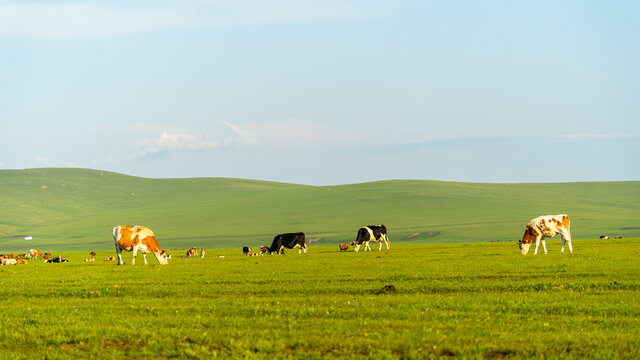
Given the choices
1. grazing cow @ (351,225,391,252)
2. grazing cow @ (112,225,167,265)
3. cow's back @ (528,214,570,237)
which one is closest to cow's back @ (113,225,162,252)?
grazing cow @ (112,225,167,265)

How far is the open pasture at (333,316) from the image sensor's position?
13.5 m

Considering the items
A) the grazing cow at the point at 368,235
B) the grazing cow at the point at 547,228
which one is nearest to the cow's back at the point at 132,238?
the grazing cow at the point at 368,235

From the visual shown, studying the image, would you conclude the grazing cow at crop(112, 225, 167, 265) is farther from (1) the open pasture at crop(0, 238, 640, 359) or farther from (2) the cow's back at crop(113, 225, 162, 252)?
(1) the open pasture at crop(0, 238, 640, 359)

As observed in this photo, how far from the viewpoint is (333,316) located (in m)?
16.9

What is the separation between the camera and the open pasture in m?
13.5

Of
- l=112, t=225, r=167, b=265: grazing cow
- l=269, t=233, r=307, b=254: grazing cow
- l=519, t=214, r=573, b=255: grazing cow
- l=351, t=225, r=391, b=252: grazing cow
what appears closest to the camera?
l=112, t=225, r=167, b=265: grazing cow

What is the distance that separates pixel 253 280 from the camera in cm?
2684

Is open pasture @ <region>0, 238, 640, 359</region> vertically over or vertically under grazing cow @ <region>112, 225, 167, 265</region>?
under

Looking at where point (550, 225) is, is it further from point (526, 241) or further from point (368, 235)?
point (368, 235)

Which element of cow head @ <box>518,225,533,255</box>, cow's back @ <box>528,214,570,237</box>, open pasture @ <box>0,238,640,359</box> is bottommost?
open pasture @ <box>0,238,640,359</box>

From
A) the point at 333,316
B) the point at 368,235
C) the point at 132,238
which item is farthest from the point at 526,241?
the point at 333,316

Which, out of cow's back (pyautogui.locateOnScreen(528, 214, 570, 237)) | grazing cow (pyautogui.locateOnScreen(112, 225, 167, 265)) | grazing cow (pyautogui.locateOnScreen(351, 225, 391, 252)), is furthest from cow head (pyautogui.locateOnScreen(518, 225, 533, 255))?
grazing cow (pyautogui.locateOnScreen(112, 225, 167, 265))

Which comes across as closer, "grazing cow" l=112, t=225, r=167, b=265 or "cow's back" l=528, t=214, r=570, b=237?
"grazing cow" l=112, t=225, r=167, b=265

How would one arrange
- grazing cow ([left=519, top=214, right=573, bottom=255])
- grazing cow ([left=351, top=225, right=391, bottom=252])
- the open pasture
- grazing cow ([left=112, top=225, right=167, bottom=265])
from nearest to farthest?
the open pasture, grazing cow ([left=112, top=225, right=167, bottom=265]), grazing cow ([left=519, top=214, right=573, bottom=255]), grazing cow ([left=351, top=225, right=391, bottom=252])
